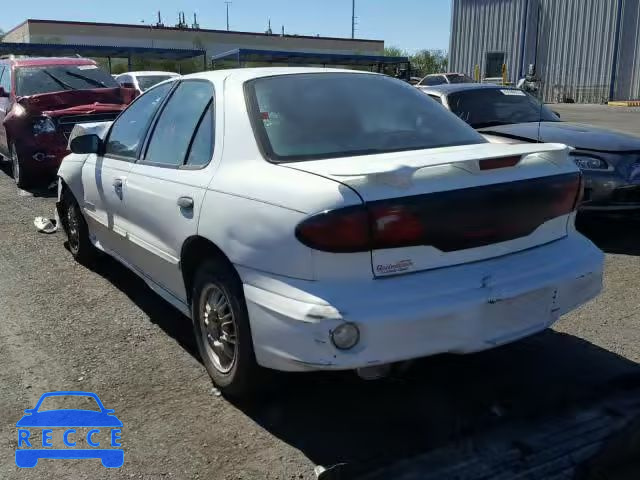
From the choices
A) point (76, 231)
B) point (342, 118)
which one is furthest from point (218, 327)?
point (76, 231)

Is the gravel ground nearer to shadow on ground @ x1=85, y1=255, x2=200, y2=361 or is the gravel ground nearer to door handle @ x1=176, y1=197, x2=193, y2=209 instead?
shadow on ground @ x1=85, y1=255, x2=200, y2=361

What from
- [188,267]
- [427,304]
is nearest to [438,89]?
[188,267]

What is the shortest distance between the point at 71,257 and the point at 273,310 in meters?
3.99

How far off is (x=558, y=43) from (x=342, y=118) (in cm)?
3669

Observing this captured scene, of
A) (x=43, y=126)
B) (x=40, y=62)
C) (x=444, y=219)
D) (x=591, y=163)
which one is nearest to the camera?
(x=444, y=219)

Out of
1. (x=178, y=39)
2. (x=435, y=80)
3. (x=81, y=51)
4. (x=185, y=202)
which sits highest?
(x=178, y=39)

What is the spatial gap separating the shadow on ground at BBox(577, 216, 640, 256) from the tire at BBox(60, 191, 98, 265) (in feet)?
14.9

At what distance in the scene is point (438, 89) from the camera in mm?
7695

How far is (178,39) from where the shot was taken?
2280 inches

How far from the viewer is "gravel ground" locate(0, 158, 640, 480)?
2891 mm

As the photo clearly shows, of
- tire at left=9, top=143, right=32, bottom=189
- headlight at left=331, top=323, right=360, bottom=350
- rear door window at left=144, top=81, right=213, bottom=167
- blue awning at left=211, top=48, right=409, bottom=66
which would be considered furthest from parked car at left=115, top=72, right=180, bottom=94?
blue awning at left=211, top=48, right=409, bottom=66

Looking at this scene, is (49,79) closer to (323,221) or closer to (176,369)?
(176,369)

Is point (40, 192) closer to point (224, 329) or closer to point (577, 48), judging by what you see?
point (224, 329)

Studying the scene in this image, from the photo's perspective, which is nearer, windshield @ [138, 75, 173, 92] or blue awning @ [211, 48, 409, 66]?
windshield @ [138, 75, 173, 92]
